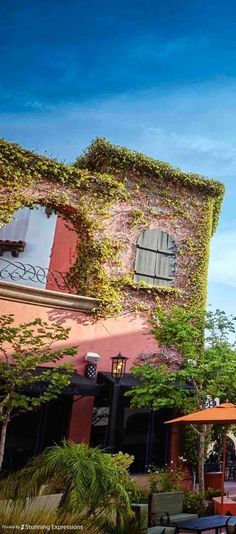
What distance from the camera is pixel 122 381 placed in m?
10.9

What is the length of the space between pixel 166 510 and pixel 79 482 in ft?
10.5

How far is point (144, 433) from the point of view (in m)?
11.8

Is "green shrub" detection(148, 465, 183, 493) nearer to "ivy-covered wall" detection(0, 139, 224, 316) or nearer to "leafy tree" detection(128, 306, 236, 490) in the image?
"leafy tree" detection(128, 306, 236, 490)

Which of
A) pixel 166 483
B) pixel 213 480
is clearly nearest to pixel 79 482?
pixel 166 483

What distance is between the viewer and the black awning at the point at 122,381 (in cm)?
1062

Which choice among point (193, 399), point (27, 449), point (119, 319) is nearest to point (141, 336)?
point (119, 319)

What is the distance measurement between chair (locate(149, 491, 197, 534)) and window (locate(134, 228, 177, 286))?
640 cm

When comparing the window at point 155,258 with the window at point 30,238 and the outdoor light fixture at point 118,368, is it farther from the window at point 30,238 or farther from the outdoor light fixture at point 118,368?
the window at point 30,238

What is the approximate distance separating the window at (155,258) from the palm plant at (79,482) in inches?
288

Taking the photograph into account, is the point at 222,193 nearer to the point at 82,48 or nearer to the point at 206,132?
the point at 206,132

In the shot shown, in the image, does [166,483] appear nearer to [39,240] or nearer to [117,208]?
[117,208]

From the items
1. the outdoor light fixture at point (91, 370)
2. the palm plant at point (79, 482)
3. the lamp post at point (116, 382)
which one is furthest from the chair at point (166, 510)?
the outdoor light fixture at point (91, 370)

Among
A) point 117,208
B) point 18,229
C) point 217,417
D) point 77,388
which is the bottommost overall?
point 217,417

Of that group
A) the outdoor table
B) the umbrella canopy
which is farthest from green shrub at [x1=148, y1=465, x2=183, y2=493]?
the umbrella canopy
